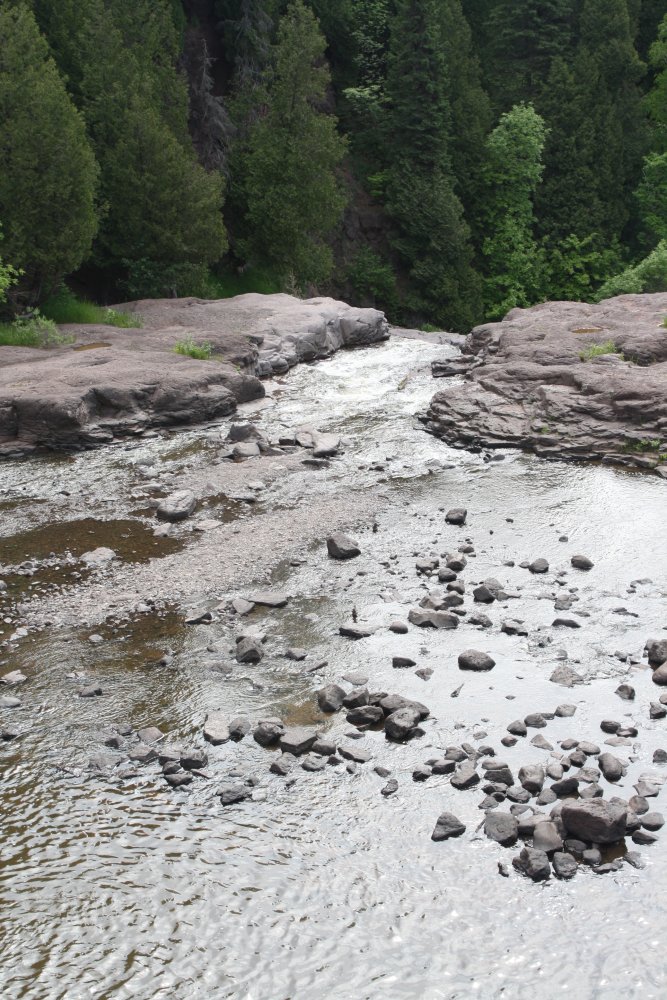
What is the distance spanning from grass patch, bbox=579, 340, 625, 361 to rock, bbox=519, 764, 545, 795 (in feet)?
36.3

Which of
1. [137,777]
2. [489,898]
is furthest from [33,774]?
[489,898]

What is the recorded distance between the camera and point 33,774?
5.94 metres

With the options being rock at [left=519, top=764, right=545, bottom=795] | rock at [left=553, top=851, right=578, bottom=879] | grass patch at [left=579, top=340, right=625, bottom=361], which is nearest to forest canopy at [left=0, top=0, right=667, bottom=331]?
grass patch at [left=579, top=340, right=625, bottom=361]

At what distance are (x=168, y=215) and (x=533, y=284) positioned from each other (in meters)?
16.8

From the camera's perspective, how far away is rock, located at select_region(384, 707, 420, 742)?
6277 mm

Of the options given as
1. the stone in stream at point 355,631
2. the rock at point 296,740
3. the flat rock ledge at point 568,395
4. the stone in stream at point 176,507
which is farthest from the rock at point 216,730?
the flat rock ledge at point 568,395

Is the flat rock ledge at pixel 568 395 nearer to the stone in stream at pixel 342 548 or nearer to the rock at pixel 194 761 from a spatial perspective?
the stone in stream at pixel 342 548

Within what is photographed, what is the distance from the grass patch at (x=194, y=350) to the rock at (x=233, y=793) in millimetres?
12085

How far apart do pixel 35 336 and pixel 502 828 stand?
15.3 m

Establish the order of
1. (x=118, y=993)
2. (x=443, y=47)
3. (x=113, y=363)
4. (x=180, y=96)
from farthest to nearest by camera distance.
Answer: (x=443, y=47) → (x=180, y=96) → (x=113, y=363) → (x=118, y=993)

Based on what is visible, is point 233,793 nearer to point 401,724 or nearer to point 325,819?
point 325,819

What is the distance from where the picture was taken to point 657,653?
7148 millimetres

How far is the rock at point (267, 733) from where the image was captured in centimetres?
626

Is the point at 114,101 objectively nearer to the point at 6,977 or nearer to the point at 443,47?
the point at 443,47
